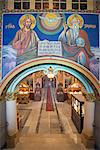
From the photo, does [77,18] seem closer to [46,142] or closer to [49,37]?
[49,37]

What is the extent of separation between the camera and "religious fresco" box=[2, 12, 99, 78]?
11883 millimetres

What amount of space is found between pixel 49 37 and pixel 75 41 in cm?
115

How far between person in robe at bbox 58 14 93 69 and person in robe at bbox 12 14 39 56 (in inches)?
45.9

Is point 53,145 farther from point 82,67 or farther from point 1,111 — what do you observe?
point 82,67

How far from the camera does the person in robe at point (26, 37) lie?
1195cm

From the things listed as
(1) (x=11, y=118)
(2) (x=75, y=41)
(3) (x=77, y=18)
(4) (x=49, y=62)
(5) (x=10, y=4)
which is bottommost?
(1) (x=11, y=118)

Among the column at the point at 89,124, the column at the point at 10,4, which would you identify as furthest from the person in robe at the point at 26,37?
the column at the point at 89,124

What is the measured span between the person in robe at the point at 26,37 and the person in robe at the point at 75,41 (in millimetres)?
1165

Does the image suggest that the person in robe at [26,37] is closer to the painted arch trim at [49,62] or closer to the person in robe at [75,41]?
the painted arch trim at [49,62]

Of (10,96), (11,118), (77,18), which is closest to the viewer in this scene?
(77,18)

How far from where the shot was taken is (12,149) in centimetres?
1322

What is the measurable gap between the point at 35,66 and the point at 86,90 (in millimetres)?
2891

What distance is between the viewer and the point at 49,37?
11.9 m

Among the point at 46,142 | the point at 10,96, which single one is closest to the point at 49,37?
the point at 10,96
